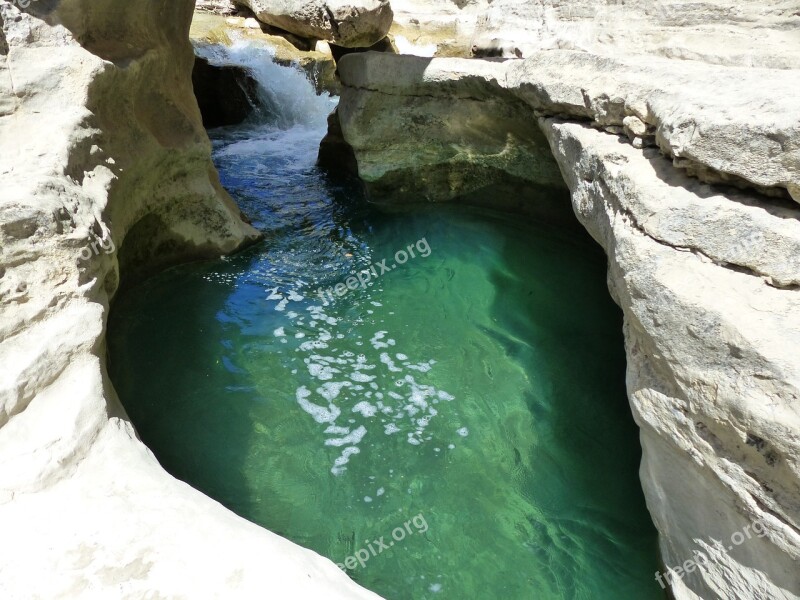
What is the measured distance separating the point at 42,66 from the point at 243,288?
7.54ft

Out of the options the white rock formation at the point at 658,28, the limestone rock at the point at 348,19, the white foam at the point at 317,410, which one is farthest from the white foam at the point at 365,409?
the limestone rock at the point at 348,19

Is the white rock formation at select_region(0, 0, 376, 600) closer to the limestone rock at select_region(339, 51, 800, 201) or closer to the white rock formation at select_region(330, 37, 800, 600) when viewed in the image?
the white rock formation at select_region(330, 37, 800, 600)

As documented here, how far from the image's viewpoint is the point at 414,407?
3.78 metres

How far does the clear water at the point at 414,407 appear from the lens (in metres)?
2.93

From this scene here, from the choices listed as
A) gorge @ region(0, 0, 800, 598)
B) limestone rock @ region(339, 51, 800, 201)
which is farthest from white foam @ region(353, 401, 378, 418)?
limestone rock @ region(339, 51, 800, 201)

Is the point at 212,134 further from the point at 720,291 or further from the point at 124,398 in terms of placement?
the point at 720,291

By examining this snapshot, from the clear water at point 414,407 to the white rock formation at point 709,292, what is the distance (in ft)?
2.28

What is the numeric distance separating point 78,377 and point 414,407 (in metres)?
2.11

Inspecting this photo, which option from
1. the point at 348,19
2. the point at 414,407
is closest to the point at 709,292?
the point at 414,407

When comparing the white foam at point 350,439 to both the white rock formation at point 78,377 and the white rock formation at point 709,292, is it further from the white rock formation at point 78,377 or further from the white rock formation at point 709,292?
the white rock formation at point 709,292

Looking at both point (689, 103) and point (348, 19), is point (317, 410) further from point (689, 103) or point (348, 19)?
point (348, 19)

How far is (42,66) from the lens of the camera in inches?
129

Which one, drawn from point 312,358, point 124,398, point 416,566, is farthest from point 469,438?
point 124,398

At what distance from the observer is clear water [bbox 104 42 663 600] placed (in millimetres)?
2934
